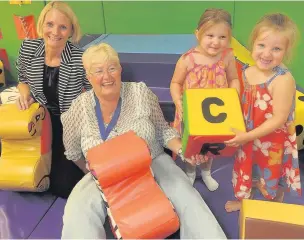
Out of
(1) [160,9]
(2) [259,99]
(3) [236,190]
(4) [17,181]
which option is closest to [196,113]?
(2) [259,99]

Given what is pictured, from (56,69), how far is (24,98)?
23 cm

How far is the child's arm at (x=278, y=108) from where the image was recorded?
144 cm

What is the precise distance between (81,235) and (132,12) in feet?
7.23

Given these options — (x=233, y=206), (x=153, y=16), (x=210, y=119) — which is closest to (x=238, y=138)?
(x=210, y=119)

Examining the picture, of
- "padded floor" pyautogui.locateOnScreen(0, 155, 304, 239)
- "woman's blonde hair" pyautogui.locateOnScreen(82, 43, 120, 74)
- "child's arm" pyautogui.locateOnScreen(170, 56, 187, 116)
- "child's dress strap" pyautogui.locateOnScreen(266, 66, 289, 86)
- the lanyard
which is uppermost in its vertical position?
"woman's blonde hair" pyautogui.locateOnScreen(82, 43, 120, 74)

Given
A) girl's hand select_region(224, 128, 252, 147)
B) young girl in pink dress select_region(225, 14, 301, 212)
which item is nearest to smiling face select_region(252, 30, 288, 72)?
young girl in pink dress select_region(225, 14, 301, 212)

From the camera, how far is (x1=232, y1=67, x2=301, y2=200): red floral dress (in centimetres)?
151

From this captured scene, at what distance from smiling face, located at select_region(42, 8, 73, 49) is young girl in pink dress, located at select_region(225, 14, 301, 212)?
3.08ft

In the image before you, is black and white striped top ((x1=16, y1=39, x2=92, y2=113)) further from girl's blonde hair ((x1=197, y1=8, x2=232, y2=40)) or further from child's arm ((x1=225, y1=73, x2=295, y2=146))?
child's arm ((x1=225, y1=73, x2=295, y2=146))

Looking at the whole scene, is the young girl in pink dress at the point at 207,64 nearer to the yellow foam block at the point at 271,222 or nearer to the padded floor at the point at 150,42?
the yellow foam block at the point at 271,222

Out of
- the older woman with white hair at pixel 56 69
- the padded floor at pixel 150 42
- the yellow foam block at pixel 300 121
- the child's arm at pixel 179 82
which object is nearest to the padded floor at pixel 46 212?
the older woman with white hair at pixel 56 69

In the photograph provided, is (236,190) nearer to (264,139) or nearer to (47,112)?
(264,139)

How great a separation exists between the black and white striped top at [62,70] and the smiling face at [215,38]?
677mm

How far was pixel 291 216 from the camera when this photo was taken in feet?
4.56
